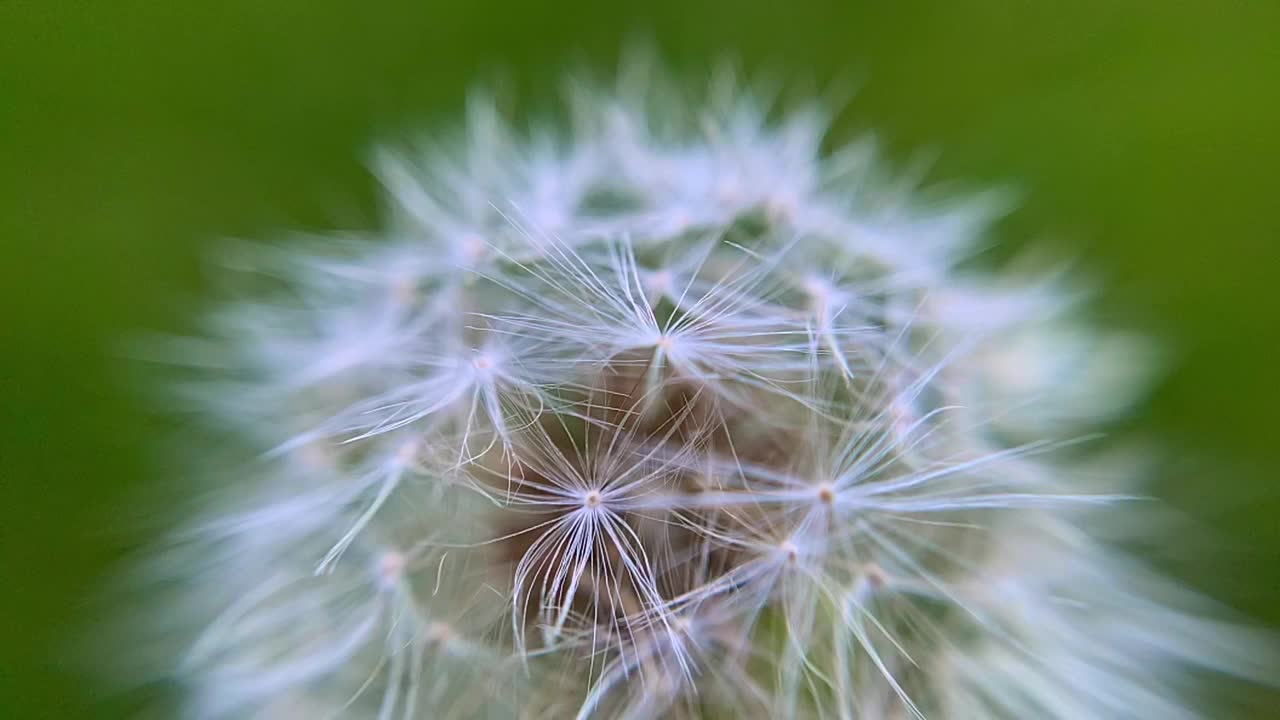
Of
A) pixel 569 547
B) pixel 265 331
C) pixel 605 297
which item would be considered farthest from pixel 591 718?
pixel 265 331

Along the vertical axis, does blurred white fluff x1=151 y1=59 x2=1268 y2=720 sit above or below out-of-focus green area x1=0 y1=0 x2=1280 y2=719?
below

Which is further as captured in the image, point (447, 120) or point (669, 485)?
point (447, 120)

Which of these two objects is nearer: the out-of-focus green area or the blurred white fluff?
the blurred white fluff

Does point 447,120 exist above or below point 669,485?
above

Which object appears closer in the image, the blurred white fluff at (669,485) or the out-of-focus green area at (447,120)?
the blurred white fluff at (669,485)

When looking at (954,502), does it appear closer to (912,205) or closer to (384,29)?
(912,205)

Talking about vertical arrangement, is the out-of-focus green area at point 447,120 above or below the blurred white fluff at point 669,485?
above
